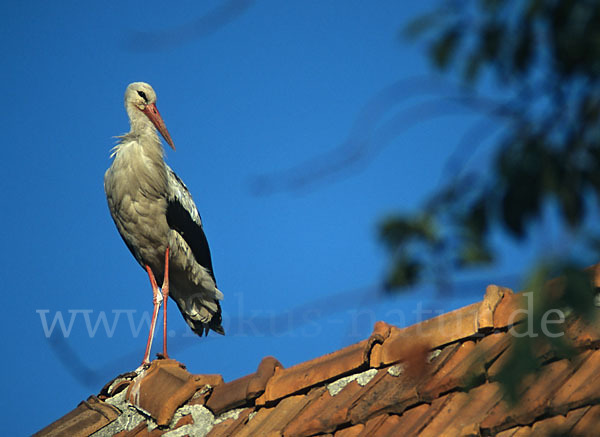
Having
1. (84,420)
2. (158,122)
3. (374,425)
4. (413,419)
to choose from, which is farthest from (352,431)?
(158,122)

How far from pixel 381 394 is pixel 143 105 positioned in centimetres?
548

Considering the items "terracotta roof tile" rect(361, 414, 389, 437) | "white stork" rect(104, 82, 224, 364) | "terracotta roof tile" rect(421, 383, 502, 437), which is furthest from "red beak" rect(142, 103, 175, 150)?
"terracotta roof tile" rect(421, 383, 502, 437)

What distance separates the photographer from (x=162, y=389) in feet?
13.2

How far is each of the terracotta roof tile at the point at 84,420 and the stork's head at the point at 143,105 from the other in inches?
158

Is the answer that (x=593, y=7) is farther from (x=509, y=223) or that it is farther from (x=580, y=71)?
(x=509, y=223)

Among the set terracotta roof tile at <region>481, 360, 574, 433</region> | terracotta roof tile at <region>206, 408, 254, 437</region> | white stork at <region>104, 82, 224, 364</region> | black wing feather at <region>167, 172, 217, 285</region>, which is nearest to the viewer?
terracotta roof tile at <region>481, 360, 574, 433</region>

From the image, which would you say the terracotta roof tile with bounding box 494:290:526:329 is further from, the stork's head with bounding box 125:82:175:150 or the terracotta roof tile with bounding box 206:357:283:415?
the stork's head with bounding box 125:82:175:150

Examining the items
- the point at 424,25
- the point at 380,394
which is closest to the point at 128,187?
the point at 380,394

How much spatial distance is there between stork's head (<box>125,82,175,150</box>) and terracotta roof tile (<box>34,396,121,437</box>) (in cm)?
402

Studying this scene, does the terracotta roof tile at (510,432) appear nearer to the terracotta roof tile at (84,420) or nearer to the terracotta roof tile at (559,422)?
the terracotta roof tile at (559,422)

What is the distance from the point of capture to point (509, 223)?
60.4 inches

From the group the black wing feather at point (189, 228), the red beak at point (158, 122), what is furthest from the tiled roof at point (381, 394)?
the red beak at point (158, 122)

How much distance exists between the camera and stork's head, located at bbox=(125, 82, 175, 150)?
313 inches

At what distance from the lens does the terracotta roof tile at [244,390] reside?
3.68m
